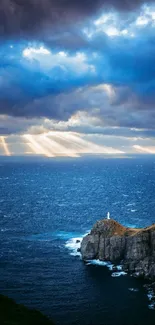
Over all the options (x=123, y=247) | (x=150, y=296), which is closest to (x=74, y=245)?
(x=123, y=247)

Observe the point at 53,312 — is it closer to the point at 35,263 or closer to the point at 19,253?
the point at 35,263

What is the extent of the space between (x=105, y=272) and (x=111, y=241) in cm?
1193

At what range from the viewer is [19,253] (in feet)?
420

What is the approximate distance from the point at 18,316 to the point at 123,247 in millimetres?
50669

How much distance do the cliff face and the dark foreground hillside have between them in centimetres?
4067

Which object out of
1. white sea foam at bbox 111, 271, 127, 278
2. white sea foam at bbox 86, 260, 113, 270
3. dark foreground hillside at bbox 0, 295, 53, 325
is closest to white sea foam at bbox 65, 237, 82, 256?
white sea foam at bbox 86, 260, 113, 270

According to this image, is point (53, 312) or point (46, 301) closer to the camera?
point (53, 312)

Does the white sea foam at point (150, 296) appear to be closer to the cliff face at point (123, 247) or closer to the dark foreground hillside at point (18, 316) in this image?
the cliff face at point (123, 247)

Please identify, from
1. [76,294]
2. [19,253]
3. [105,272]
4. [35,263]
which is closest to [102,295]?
[76,294]

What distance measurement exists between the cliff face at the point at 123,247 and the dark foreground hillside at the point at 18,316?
40.7 metres

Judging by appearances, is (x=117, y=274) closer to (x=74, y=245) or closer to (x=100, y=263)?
(x=100, y=263)

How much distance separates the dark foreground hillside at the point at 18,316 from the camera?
7481 centimetres

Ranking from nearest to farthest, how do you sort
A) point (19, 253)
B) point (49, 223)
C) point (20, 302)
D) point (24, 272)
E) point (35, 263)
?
point (20, 302) < point (24, 272) < point (35, 263) < point (19, 253) < point (49, 223)

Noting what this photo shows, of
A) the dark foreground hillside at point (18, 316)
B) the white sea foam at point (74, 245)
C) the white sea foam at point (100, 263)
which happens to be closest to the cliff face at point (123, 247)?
the white sea foam at point (100, 263)
